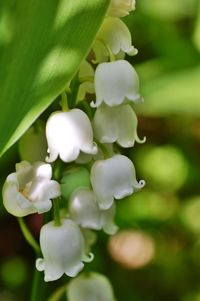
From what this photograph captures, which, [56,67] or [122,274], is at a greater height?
[56,67]

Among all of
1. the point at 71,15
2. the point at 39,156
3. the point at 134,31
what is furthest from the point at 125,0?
the point at 134,31

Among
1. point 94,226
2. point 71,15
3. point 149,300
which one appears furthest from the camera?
point 149,300

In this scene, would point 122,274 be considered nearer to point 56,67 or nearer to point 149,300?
point 149,300

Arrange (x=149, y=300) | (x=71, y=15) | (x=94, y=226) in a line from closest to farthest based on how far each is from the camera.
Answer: (x=71, y=15) → (x=94, y=226) → (x=149, y=300)

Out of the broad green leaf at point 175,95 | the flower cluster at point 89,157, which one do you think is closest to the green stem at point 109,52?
the flower cluster at point 89,157

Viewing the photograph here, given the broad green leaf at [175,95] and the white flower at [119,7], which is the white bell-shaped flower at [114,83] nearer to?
the white flower at [119,7]

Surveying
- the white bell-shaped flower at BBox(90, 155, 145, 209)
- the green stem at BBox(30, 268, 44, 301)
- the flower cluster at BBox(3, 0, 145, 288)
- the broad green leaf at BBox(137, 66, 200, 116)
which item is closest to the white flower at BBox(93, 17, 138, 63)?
the flower cluster at BBox(3, 0, 145, 288)
